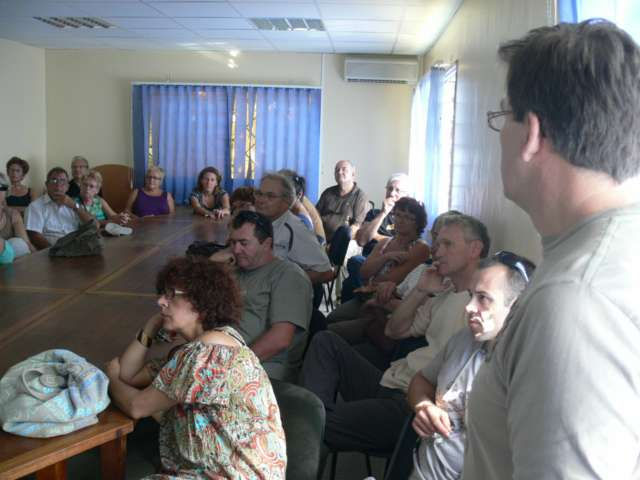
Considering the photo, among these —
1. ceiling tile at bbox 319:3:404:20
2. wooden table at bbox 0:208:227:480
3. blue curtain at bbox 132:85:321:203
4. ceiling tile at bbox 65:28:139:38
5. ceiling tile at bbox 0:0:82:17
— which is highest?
ceiling tile at bbox 65:28:139:38

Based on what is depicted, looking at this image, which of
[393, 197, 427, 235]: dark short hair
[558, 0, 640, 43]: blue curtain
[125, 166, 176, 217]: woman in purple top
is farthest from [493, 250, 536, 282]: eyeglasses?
[125, 166, 176, 217]: woman in purple top

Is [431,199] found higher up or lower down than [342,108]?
Answer: lower down

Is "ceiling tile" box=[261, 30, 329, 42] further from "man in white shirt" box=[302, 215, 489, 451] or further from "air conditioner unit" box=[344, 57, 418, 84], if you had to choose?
"man in white shirt" box=[302, 215, 489, 451]

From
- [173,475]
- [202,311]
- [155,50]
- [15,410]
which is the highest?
[155,50]

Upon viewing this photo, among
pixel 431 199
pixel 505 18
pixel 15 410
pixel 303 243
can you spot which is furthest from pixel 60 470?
pixel 431 199

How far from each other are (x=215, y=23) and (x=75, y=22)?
5.02ft

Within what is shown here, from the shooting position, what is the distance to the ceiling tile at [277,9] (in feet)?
16.1

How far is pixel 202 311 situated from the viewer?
5.48 feet

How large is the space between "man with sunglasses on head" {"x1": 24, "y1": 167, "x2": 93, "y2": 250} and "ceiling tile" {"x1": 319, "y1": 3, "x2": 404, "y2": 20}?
104 inches

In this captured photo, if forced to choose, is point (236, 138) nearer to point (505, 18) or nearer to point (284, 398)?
point (505, 18)

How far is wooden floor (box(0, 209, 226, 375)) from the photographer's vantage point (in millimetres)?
1861

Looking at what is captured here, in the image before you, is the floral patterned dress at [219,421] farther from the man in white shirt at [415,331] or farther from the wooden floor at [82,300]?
the man in white shirt at [415,331]

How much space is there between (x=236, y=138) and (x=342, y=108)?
4.73 ft

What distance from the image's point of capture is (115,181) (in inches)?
300
